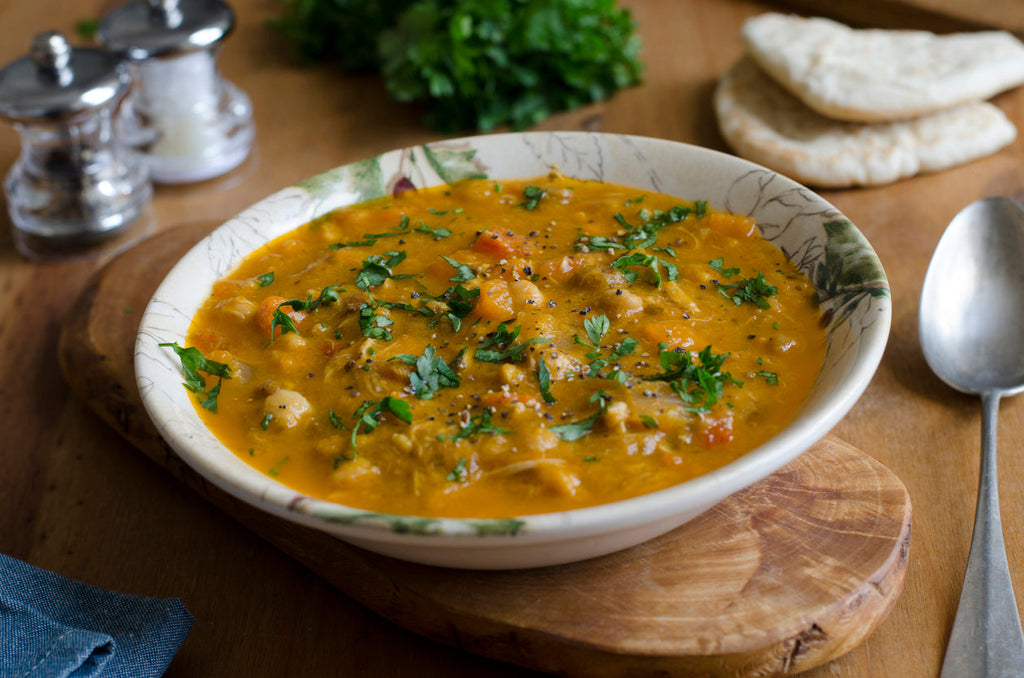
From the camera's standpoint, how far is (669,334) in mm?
3346

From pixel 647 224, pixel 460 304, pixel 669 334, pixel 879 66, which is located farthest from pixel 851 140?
pixel 460 304

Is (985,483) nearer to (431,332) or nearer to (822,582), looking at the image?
(822,582)

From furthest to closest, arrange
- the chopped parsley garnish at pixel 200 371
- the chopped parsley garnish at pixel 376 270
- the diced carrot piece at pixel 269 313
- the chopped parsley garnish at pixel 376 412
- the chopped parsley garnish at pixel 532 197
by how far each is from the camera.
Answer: the chopped parsley garnish at pixel 532 197 < the chopped parsley garnish at pixel 376 270 < the diced carrot piece at pixel 269 313 < the chopped parsley garnish at pixel 200 371 < the chopped parsley garnish at pixel 376 412

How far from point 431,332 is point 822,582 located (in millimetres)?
1590

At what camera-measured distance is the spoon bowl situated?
403 centimetres

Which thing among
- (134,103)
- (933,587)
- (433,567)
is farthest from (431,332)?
(134,103)

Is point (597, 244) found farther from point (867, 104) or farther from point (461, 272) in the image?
point (867, 104)

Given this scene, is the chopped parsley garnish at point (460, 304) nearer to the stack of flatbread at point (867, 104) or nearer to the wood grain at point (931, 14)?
the stack of flatbread at point (867, 104)

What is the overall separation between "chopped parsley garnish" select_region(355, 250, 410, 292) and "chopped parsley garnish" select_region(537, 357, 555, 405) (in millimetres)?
897

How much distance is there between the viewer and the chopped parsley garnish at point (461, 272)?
3717mm

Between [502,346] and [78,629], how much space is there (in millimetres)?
1645

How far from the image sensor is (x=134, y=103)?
6137 millimetres

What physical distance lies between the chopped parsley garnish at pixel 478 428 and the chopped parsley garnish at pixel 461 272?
791mm

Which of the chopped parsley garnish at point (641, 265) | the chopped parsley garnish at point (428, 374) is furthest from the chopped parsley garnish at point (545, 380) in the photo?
the chopped parsley garnish at point (641, 265)
